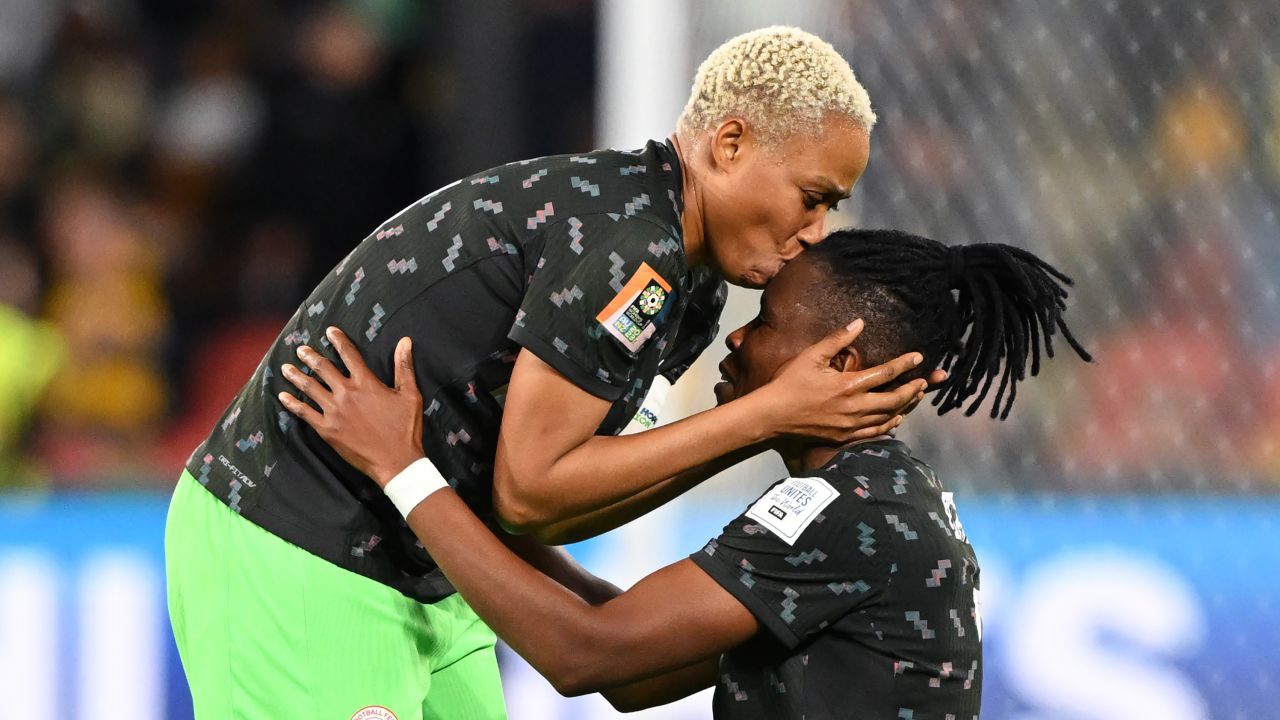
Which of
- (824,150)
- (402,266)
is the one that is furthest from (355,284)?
(824,150)

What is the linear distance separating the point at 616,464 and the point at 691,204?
47 centimetres

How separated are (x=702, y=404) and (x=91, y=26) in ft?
14.3

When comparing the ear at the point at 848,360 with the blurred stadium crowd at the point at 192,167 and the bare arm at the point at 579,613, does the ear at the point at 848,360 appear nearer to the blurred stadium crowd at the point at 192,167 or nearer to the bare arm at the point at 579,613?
the bare arm at the point at 579,613

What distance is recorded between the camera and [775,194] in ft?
7.94

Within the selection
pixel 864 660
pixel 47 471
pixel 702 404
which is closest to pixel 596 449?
pixel 864 660

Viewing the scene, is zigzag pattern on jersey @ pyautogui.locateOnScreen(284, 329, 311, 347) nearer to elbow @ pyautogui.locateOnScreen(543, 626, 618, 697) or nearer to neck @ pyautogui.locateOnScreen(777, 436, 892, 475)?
elbow @ pyautogui.locateOnScreen(543, 626, 618, 697)

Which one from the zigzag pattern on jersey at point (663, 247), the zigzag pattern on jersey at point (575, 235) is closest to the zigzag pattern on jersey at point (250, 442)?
the zigzag pattern on jersey at point (575, 235)

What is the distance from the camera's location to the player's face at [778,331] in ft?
7.90

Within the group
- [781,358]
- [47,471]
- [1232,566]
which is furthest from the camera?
[47,471]

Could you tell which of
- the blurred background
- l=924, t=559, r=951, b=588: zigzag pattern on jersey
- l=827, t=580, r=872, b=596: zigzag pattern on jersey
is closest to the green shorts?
l=827, t=580, r=872, b=596: zigzag pattern on jersey

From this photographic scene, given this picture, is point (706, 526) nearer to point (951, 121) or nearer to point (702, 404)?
point (702, 404)

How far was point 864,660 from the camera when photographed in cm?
228

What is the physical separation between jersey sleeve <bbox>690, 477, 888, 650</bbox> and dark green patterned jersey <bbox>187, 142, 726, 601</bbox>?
0.98 feet

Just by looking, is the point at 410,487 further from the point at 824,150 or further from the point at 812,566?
the point at 824,150
